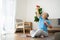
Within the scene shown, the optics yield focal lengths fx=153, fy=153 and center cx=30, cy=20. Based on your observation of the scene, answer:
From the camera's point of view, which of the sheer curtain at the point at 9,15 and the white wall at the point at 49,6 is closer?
the sheer curtain at the point at 9,15

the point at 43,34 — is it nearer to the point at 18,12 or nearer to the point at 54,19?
the point at 54,19

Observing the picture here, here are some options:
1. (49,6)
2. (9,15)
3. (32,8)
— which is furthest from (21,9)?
(49,6)

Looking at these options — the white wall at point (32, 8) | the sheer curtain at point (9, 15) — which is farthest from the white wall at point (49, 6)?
the sheer curtain at point (9, 15)

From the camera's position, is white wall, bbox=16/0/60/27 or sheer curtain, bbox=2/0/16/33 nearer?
sheer curtain, bbox=2/0/16/33

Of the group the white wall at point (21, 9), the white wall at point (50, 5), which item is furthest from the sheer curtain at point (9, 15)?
the white wall at point (50, 5)

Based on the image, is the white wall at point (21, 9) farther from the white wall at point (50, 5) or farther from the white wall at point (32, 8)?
the white wall at point (50, 5)

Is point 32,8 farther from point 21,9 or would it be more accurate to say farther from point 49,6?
point 49,6

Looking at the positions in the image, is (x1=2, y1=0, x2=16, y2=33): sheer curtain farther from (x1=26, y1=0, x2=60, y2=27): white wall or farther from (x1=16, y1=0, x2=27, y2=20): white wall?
(x1=26, y1=0, x2=60, y2=27): white wall

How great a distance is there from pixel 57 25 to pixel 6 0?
8.27 ft

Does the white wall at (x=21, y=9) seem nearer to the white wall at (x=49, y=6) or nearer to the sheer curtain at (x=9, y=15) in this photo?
the white wall at (x=49, y=6)

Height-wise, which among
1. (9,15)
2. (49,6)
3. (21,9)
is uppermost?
(49,6)

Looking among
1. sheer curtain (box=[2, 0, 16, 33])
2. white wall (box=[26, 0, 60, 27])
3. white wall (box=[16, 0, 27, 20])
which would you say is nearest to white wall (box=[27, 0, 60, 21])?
white wall (box=[26, 0, 60, 27])

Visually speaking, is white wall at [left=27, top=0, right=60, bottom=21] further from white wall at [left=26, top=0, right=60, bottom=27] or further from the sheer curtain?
the sheer curtain

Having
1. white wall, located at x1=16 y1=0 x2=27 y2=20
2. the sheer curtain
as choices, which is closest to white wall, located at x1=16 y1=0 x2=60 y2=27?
white wall, located at x1=16 y1=0 x2=27 y2=20
